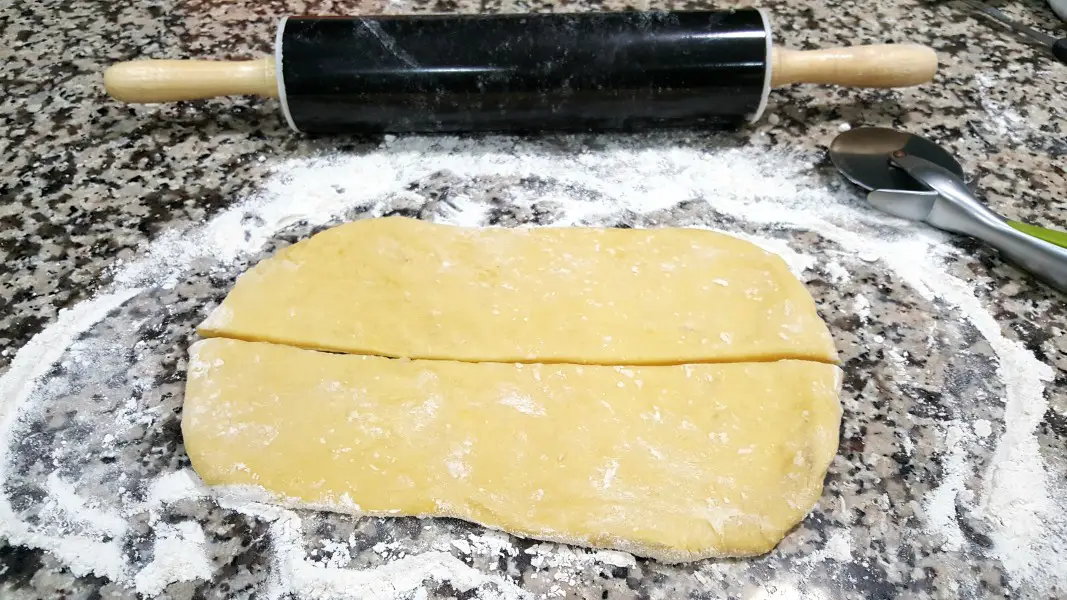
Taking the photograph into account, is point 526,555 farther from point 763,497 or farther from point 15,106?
point 15,106

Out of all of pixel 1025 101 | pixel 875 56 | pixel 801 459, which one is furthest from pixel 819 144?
pixel 801 459

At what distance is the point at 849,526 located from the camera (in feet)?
2.93

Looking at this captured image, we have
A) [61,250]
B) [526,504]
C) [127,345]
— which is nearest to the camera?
[526,504]

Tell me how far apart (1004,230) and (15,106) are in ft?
6.22

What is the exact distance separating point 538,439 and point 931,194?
808 mm

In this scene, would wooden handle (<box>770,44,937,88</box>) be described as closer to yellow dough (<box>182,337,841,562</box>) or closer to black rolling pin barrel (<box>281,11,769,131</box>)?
black rolling pin barrel (<box>281,11,769,131</box>)

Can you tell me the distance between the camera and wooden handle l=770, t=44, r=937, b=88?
1260mm

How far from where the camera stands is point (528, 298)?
1047 mm

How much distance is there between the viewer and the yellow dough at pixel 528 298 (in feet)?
3.26

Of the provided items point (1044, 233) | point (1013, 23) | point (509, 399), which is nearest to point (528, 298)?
point (509, 399)

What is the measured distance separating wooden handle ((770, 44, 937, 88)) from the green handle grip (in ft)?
1.10

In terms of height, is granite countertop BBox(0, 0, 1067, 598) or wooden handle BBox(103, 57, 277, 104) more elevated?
wooden handle BBox(103, 57, 277, 104)

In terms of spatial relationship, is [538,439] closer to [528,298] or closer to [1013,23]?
[528,298]

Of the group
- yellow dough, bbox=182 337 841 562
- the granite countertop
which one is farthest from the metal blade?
yellow dough, bbox=182 337 841 562
